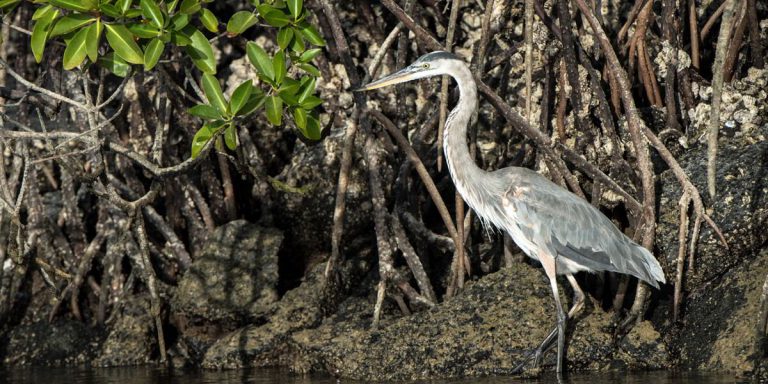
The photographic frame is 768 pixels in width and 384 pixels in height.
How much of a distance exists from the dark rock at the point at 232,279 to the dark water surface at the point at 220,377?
53 centimetres

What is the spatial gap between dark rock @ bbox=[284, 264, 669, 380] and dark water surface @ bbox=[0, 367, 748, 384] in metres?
0.15

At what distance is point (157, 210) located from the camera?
8.41 metres

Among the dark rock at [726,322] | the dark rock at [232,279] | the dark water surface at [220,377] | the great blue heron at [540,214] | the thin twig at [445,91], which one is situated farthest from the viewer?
the dark rock at [232,279]

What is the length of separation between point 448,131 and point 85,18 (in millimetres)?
2259

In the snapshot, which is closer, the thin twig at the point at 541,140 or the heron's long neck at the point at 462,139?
the heron's long neck at the point at 462,139

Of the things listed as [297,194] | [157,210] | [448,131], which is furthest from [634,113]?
[157,210]

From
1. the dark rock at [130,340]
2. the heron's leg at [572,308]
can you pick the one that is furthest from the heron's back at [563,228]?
the dark rock at [130,340]

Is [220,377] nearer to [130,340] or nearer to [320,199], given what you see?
[130,340]

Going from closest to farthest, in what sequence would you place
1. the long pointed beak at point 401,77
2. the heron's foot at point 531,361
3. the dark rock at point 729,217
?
the heron's foot at point 531,361, the dark rock at point 729,217, the long pointed beak at point 401,77

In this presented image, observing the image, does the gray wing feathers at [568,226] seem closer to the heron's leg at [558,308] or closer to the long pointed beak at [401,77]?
the heron's leg at [558,308]

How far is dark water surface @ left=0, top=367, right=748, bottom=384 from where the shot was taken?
5801 mm

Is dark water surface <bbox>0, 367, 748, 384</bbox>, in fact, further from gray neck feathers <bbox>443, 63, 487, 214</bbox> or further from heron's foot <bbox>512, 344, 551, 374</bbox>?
gray neck feathers <bbox>443, 63, 487, 214</bbox>

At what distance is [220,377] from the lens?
21.9 feet

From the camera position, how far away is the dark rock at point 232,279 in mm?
7477
